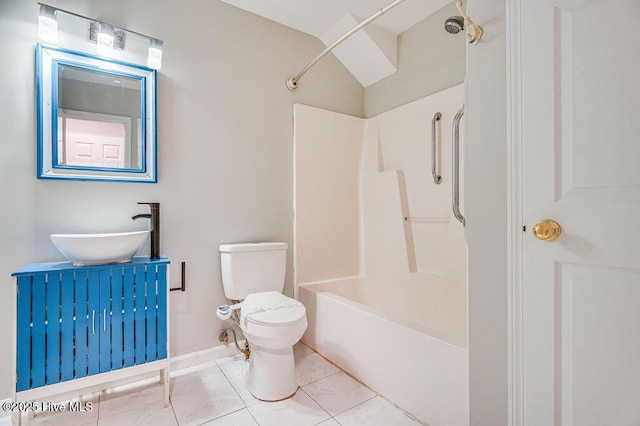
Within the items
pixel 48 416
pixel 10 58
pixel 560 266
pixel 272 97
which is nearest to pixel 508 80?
pixel 560 266

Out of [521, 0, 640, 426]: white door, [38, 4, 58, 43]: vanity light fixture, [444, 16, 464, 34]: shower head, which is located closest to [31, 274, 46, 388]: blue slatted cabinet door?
[38, 4, 58, 43]: vanity light fixture

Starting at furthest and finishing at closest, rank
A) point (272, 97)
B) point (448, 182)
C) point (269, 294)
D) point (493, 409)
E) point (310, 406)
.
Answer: point (272, 97) < point (448, 182) < point (269, 294) < point (310, 406) < point (493, 409)

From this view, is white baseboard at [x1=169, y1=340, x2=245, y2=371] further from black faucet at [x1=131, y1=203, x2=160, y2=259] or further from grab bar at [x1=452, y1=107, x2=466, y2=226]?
grab bar at [x1=452, y1=107, x2=466, y2=226]

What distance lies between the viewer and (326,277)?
248cm

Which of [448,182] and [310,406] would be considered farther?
[448,182]

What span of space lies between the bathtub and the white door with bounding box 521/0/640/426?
304 mm

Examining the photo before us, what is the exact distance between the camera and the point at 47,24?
147 centimetres

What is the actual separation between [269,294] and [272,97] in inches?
56.7

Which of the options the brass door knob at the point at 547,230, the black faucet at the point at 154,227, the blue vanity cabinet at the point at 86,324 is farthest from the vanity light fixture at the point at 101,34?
the brass door knob at the point at 547,230

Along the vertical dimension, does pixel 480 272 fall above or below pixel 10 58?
below

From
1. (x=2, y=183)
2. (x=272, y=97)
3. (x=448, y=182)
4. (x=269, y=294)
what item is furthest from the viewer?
(x=272, y=97)

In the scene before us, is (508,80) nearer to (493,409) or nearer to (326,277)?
(493,409)

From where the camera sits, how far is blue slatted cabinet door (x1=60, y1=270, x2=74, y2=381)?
133cm

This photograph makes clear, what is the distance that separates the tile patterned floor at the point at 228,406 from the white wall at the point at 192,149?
28 cm
